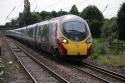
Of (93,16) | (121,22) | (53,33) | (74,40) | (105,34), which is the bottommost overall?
(105,34)

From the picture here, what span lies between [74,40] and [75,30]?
0.78m

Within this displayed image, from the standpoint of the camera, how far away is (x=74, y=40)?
882 inches

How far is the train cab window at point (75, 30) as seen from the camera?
74.1ft

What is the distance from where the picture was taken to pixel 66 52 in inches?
869


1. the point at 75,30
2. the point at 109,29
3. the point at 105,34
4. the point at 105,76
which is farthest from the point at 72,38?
the point at 105,34

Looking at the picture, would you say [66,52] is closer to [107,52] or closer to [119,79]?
[119,79]

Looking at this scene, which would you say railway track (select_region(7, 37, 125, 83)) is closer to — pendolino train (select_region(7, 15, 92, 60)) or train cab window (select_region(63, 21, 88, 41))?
pendolino train (select_region(7, 15, 92, 60))

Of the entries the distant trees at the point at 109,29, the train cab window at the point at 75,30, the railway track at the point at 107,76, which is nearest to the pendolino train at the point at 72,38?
the train cab window at the point at 75,30

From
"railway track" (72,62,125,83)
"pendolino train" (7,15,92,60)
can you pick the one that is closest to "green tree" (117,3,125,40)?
"pendolino train" (7,15,92,60)

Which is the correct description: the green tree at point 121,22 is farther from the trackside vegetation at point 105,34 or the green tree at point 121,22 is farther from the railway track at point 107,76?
the railway track at point 107,76

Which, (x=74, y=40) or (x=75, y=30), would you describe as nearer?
(x=74, y=40)

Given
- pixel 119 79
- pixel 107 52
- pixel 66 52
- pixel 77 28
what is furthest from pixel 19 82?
pixel 107 52

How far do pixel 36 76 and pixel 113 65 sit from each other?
6.63 meters

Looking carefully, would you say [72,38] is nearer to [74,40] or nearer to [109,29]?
[74,40]
